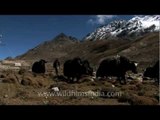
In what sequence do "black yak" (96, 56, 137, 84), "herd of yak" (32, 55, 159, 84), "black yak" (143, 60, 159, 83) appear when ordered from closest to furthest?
"black yak" (96, 56, 137, 84), "herd of yak" (32, 55, 159, 84), "black yak" (143, 60, 159, 83)

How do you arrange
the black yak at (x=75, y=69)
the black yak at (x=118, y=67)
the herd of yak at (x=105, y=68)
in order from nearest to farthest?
the black yak at (x=118, y=67) → the herd of yak at (x=105, y=68) → the black yak at (x=75, y=69)

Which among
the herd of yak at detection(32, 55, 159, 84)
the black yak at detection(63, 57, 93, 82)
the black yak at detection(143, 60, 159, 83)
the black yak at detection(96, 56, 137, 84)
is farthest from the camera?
the black yak at detection(63, 57, 93, 82)

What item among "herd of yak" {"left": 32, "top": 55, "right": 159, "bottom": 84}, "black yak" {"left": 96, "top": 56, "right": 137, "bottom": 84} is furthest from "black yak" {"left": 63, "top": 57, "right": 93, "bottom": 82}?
"black yak" {"left": 96, "top": 56, "right": 137, "bottom": 84}

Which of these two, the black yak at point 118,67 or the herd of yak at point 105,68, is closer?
the black yak at point 118,67

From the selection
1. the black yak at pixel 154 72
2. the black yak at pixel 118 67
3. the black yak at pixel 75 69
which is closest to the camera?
the black yak at pixel 118 67

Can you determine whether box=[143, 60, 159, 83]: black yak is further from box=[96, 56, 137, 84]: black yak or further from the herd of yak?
box=[96, 56, 137, 84]: black yak

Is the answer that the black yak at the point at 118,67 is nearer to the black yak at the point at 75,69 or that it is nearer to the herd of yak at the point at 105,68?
the herd of yak at the point at 105,68

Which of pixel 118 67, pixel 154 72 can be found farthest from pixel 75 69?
pixel 154 72

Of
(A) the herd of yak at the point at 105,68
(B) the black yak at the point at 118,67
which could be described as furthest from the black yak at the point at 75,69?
(B) the black yak at the point at 118,67

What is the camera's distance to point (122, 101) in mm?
11531
